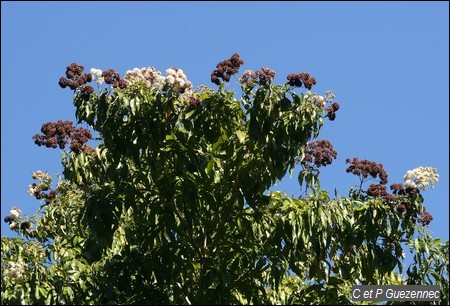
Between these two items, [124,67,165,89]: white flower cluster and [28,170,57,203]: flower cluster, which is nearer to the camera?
[124,67,165,89]: white flower cluster

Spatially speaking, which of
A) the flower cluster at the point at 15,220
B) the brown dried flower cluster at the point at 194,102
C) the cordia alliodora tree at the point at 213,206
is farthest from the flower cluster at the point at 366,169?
the flower cluster at the point at 15,220

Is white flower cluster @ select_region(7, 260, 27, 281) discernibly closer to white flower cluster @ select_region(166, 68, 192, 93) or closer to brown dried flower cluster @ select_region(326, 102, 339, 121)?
white flower cluster @ select_region(166, 68, 192, 93)

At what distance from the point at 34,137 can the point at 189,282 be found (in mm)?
2492

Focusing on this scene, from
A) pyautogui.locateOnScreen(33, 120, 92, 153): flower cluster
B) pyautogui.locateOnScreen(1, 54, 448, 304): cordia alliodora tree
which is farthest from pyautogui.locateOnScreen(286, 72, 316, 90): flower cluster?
pyautogui.locateOnScreen(33, 120, 92, 153): flower cluster

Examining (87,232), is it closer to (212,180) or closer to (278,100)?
(212,180)

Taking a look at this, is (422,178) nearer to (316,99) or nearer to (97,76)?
(316,99)

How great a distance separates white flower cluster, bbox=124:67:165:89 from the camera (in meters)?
13.3

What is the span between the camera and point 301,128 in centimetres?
1290

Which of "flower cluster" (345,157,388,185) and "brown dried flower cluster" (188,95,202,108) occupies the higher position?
"brown dried flower cluster" (188,95,202,108)

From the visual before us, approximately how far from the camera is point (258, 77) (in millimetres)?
12961

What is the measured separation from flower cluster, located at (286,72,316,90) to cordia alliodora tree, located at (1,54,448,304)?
0.02 m

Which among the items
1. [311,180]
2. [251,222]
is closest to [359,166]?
[311,180]

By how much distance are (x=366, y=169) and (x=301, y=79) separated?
4.48 feet

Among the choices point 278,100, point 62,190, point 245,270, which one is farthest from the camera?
point 62,190
